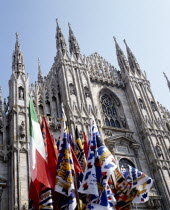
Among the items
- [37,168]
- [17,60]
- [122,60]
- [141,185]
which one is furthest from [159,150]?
[17,60]

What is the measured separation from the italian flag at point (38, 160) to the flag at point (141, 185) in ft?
15.1

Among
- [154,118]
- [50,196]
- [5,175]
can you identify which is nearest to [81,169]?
[50,196]

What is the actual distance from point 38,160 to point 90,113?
9.47m

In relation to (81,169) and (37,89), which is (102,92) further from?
(81,169)

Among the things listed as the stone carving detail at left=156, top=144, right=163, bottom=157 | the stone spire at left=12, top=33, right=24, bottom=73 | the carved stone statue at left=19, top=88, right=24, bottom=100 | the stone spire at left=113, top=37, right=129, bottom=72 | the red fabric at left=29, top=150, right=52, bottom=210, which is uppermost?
the stone spire at left=113, top=37, right=129, bottom=72

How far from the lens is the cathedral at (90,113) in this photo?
55.2ft

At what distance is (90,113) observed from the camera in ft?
71.9

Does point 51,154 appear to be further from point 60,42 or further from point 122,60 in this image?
point 122,60

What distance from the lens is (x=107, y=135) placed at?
22.1 m

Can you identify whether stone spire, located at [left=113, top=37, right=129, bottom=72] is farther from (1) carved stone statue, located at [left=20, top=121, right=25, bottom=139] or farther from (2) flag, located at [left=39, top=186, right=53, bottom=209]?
(2) flag, located at [left=39, top=186, right=53, bottom=209]

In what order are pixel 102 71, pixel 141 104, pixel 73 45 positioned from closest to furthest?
pixel 141 104 < pixel 73 45 < pixel 102 71

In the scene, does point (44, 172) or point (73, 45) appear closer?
point (44, 172)

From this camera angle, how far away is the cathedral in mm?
16812

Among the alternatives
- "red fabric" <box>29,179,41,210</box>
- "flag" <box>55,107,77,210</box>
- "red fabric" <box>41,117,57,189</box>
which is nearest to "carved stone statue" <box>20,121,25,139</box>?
"red fabric" <box>41,117,57,189</box>
